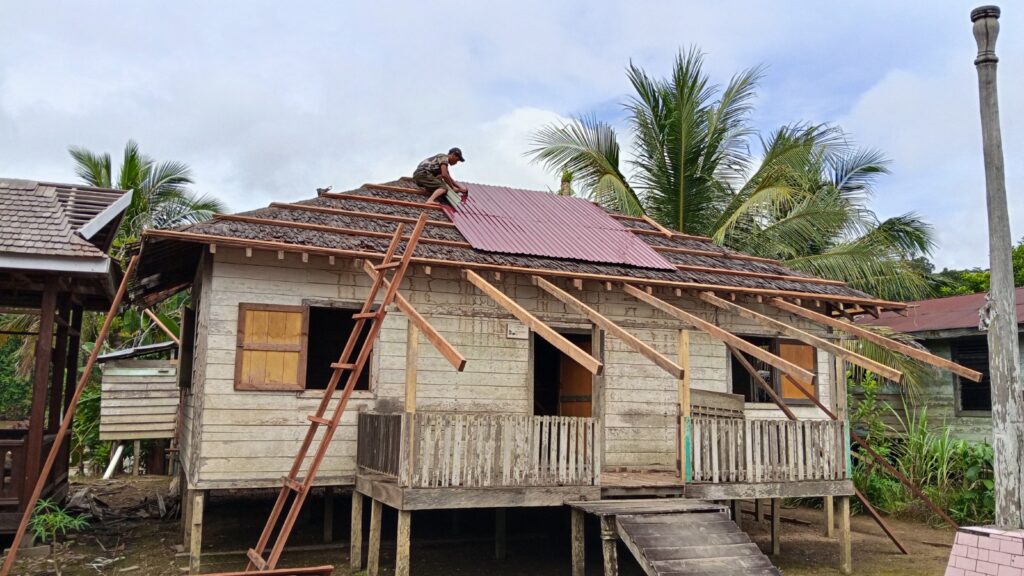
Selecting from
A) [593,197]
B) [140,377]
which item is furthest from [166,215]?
[593,197]

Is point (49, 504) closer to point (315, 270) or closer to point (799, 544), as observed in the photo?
point (315, 270)

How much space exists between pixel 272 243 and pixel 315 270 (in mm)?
1032

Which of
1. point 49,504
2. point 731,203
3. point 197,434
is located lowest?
point 49,504

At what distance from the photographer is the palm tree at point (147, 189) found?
2367 centimetres

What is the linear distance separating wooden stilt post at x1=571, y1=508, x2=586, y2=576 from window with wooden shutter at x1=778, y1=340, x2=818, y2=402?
5.54 metres

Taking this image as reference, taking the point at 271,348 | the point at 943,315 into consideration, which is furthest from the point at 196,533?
the point at 943,315

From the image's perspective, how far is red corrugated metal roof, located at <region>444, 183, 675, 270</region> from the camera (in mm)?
11781

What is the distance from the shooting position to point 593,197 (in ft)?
66.7

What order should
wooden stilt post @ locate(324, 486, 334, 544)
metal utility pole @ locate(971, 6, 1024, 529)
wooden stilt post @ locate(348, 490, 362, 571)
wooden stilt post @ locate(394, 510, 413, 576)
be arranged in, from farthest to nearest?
wooden stilt post @ locate(324, 486, 334, 544) → wooden stilt post @ locate(348, 490, 362, 571) → wooden stilt post @ locate(394, 510, 413, 576) → metal utility pole @ locate(971, 6, 1024, 529)

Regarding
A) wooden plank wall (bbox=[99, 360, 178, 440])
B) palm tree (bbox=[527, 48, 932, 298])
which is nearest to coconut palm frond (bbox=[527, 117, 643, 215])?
palm tree (bbox=[527, 48, 932, 298])

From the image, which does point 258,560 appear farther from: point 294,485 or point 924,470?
point 924,470

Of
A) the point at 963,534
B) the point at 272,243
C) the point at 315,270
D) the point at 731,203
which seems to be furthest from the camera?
the point at 731,203

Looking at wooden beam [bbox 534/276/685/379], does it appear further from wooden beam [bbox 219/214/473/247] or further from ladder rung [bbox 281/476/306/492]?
ladder rung [bbox 281/476/306/492]

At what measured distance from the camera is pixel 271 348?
10250 mm
